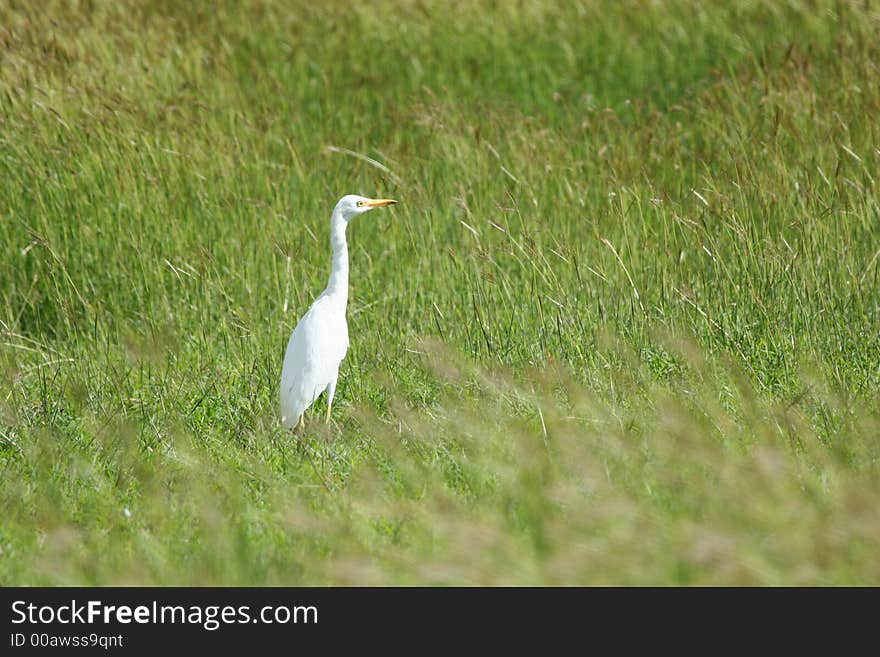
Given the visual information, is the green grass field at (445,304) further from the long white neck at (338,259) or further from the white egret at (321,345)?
the long white neck at (338,259)

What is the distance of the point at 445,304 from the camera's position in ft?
17.8

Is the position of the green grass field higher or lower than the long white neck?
lower

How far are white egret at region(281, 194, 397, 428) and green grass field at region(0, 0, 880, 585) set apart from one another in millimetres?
145

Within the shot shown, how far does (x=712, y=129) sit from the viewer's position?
6.83m

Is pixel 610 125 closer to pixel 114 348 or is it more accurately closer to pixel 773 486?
pixel 114 348

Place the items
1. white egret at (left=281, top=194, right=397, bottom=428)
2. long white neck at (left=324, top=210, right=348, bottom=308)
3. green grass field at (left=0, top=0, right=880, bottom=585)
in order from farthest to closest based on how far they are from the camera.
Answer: long white neck at (left=324, top=210, right=348, bottom=308)
white egret at (left=281, top=194, right=397, bottom=428)
green grass field at (left=0, top=0, right=880, bottom=585)

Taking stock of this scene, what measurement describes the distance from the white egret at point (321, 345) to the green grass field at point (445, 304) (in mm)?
145

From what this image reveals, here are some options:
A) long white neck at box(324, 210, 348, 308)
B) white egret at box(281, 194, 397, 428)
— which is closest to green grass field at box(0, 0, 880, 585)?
white egret at box(281, 194, 397, 428)

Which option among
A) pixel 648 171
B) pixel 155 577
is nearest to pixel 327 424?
pixel 155 577

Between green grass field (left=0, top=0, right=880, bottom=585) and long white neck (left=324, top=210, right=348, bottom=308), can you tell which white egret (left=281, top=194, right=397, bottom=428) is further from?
green grass field (left=0, top=0, right=880, bottom=585)

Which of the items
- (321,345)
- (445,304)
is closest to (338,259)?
(321,345)

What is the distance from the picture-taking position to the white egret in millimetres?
4418

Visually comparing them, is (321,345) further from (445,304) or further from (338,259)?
(445,304)

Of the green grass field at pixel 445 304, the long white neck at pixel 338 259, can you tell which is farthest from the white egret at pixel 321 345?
the green grass field at pixel 445 304
